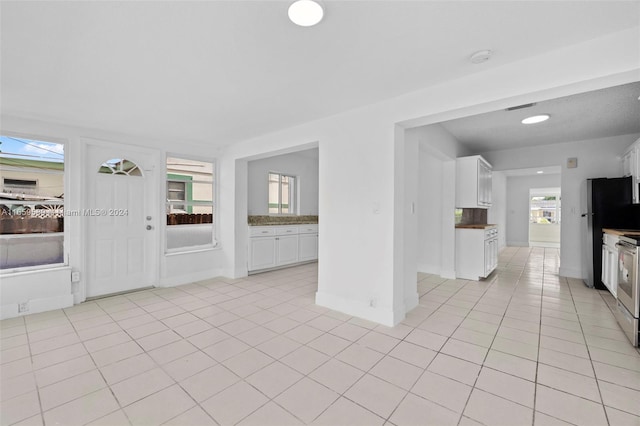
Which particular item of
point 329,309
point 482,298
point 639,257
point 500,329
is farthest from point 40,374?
point 639,257

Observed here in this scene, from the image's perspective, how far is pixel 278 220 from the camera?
5.52m

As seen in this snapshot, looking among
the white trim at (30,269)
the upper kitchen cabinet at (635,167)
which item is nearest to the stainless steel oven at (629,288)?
the upper kitchen cabinet at (635,167)

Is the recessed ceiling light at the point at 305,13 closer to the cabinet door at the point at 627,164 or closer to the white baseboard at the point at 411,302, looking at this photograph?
the white baseboard at the point at 411,302

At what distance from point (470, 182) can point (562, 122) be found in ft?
4.61

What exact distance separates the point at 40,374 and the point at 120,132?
10.1ft

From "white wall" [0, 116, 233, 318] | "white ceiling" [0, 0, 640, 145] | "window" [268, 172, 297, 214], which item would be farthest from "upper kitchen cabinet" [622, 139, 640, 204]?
"white wall" [0, 116, 233, 318]

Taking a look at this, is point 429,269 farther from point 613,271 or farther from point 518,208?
point 518,208

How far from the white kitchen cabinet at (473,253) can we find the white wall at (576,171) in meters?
1.39

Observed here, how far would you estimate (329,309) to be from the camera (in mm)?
3377

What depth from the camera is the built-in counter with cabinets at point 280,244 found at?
5.14m

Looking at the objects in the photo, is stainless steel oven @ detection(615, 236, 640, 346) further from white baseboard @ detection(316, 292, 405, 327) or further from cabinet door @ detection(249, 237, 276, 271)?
cabinet door @ detection(249, 237, 276, 271)

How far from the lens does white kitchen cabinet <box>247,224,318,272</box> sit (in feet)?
16.8

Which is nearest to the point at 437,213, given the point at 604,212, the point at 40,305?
the point at 604,212

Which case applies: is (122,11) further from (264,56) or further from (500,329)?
(500,329)
